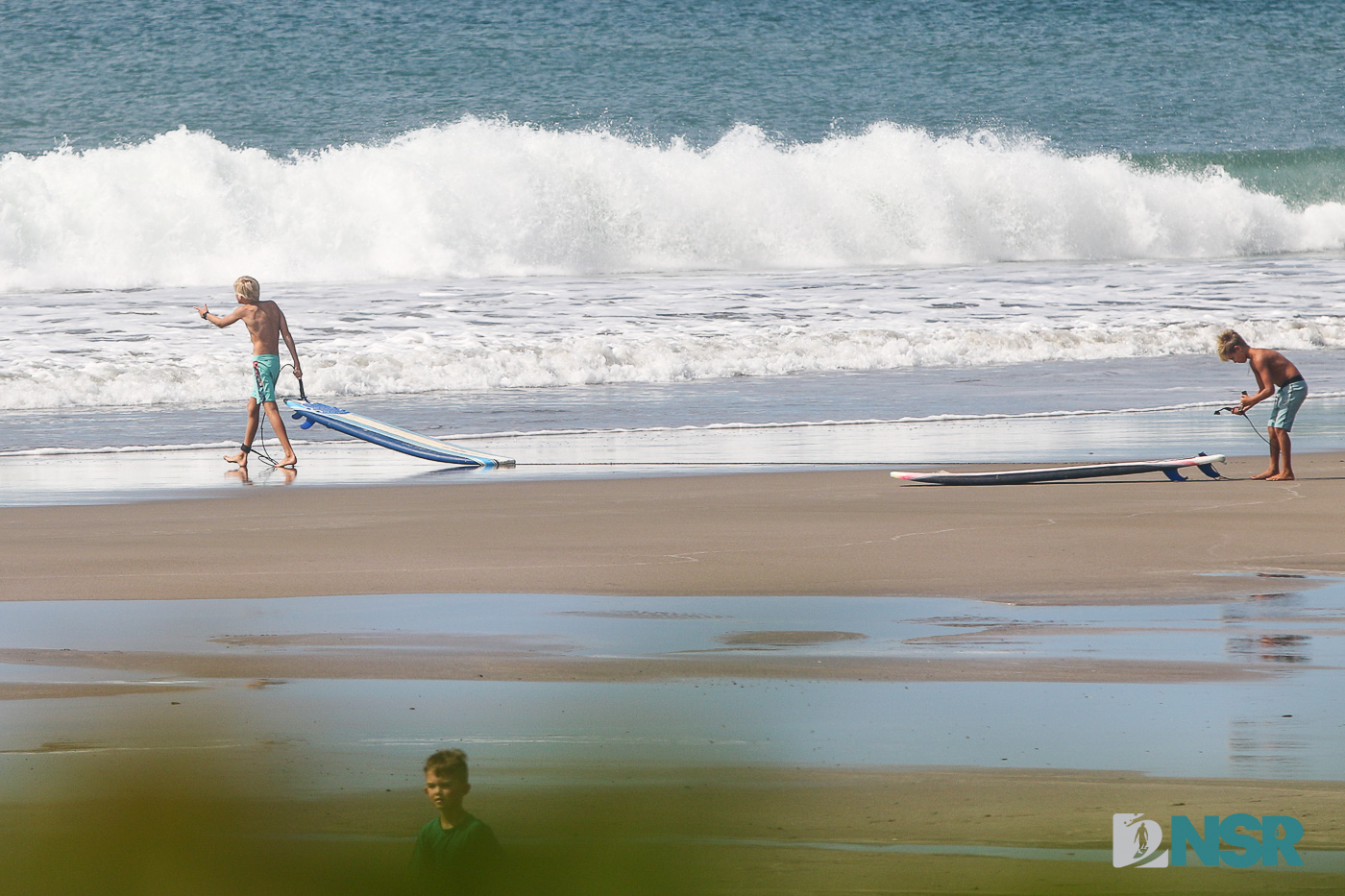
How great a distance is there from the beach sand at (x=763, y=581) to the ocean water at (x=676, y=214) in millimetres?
2381

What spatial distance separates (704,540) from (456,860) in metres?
6.29

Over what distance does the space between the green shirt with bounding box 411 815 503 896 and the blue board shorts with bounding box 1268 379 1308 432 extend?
360 inches

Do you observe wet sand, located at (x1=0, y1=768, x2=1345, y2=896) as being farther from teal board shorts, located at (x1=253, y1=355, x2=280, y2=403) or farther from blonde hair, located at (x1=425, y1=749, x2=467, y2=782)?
teal board shorts, located at (x1=253, y1=355, x2=280, y2=403)

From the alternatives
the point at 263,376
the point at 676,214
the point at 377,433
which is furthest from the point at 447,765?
the point at 676,214

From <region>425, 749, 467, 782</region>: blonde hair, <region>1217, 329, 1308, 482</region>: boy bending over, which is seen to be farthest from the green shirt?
<region>1217, 329, 1308, 482</region>: boy bending over

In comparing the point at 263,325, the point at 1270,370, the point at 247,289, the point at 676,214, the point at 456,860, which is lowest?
the point at 456,860

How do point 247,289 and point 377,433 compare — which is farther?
point 247,289

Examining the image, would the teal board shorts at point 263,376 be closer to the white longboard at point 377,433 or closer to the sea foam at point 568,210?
the white longboard at point 377,433

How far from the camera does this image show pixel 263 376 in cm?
1254

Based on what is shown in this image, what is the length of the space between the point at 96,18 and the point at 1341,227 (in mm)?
40351

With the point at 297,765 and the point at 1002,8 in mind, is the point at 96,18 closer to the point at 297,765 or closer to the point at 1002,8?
the point at 1002,8

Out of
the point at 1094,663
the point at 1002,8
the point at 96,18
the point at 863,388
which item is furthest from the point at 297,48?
the point at 1094,663

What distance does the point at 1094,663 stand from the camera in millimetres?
5348

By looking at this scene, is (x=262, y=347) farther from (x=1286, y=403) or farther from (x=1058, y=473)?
(x=1286, y=403)
